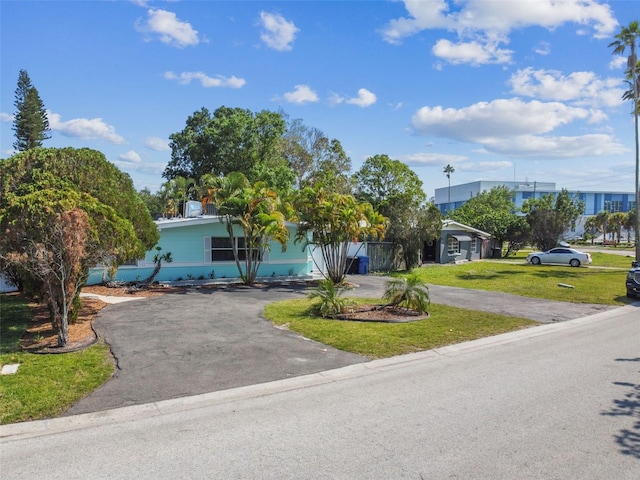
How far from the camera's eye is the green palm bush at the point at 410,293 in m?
12.7

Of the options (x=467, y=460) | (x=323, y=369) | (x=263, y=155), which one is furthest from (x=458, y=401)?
(x=263, y=155)

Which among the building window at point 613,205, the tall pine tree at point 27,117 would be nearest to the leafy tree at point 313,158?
the tall pine tree at point 27,117

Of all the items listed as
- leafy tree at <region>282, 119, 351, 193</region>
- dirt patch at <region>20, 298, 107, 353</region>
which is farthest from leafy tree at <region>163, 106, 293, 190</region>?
dirt patch at <region>20, 298, 107, 353</region>

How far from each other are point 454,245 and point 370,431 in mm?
32173

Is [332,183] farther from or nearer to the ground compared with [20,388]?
farther from the ground

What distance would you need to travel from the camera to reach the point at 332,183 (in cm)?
4253

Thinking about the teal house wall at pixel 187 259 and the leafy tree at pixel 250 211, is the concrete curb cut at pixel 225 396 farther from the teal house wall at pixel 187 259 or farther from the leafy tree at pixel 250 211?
the teal house wall at pixel 187 259

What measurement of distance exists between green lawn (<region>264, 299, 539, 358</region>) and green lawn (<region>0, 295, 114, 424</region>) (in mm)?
4258

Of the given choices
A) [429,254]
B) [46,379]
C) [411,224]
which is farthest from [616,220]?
[46,379]

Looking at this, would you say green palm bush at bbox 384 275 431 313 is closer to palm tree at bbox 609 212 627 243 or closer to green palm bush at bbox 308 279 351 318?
green palm bush at bbox 308 279 351 318

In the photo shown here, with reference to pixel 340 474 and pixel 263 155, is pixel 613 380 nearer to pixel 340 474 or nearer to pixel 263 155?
pixel 340 474

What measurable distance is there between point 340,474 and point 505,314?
35.2 feet

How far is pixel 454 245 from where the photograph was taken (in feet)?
117

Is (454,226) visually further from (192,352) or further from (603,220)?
(603,220)
